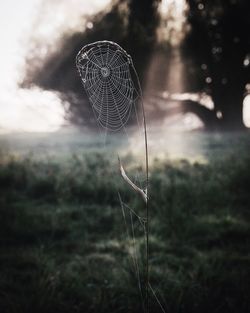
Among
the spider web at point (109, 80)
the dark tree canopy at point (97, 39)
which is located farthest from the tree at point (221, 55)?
the spider web at point (109, 80)

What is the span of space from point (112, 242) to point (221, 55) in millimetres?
20165

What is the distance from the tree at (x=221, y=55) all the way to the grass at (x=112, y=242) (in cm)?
1260

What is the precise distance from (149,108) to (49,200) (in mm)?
18357

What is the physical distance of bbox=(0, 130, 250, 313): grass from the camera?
9.39ft

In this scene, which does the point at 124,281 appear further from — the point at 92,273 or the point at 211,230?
the point at 211,230

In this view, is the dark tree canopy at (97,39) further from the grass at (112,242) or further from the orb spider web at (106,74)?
the orb spider web at (106,74)

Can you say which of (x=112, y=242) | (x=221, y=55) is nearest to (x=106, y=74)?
(x=112, y=242)

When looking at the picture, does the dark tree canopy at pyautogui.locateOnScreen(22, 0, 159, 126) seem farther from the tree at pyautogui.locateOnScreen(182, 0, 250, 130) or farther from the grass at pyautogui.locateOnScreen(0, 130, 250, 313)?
the grass at pyautogui.locateOnScreen(0, 130, 250, 313)

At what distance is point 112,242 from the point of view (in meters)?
4.23

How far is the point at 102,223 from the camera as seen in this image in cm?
493

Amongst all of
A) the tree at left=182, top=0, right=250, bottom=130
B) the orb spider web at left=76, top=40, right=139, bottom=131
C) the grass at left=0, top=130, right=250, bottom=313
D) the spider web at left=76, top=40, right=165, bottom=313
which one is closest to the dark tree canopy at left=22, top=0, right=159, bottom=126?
the tree at left=182, top=0, right=250, bottom=130

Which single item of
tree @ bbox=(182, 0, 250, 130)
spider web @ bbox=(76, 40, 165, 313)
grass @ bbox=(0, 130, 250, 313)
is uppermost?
tree @ bbox=(182, 0, 250, 130)

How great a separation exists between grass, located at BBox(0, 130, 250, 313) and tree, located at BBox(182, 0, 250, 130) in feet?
41.4

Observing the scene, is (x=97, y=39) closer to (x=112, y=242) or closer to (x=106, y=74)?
(x=112, y=242)
